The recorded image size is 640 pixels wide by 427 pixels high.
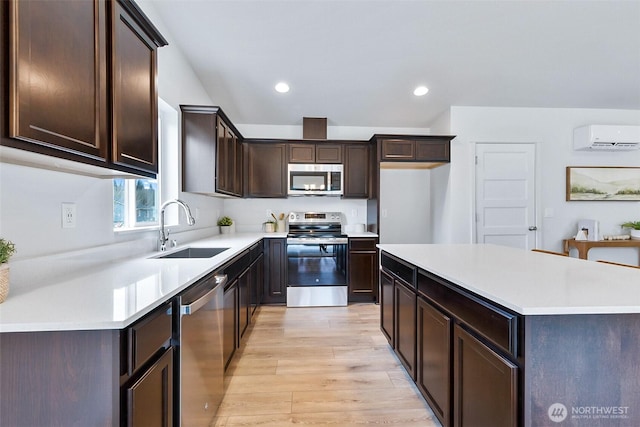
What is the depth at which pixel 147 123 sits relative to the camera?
148cm

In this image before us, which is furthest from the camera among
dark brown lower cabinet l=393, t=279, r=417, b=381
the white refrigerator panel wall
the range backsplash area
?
the white refrigerator panel wall

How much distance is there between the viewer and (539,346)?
0.91m

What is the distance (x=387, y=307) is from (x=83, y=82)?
7.72 feet

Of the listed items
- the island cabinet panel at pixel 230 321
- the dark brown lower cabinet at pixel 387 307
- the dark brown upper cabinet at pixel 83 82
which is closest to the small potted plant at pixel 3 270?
the dark brown upper cabinet at pixel 83 82

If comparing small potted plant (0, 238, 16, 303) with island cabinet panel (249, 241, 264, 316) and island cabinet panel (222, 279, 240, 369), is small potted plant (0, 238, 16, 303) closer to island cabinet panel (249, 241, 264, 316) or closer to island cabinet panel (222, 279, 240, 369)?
island cabinet panel (222, 279, 240, 369)

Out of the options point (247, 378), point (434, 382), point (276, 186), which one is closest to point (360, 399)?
point (434, 382)

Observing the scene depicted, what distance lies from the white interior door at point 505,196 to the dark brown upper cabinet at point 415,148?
52cm

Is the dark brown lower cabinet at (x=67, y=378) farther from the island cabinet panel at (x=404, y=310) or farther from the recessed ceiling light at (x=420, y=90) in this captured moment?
the recessed ceiling light at (x=420, y=90)

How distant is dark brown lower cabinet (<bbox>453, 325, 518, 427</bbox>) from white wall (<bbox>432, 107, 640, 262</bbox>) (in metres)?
2.83

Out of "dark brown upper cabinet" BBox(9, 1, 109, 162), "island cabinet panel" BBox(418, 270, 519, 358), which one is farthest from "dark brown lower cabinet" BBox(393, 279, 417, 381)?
"dark brown upper cabinet" BBox(9, 1, 109, 162)

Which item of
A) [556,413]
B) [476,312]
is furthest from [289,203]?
[556,413]

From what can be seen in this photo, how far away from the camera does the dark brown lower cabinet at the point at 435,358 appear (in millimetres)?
1345

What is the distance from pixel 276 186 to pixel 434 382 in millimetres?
3002

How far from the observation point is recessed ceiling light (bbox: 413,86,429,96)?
3441 millimetres
